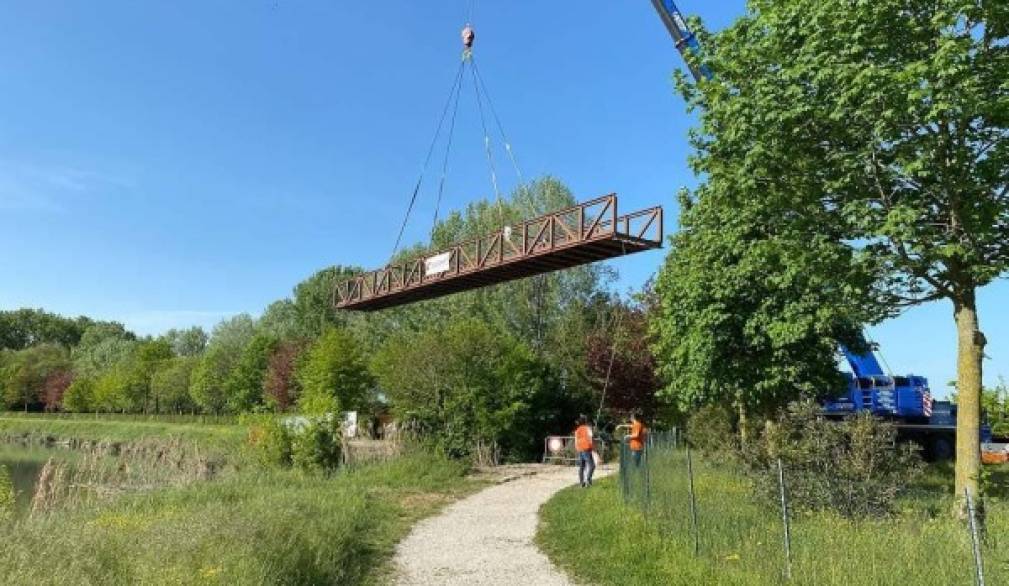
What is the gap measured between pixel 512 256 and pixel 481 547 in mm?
10379

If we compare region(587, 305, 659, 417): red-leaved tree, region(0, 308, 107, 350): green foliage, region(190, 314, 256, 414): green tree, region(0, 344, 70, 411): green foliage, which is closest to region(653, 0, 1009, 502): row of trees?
region(587, 305, 659, 417): red-leaved tree

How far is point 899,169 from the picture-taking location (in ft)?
35.8

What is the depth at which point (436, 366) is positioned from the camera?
2544 cm

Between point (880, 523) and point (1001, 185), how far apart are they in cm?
522

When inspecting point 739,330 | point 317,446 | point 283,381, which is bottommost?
point 317,446

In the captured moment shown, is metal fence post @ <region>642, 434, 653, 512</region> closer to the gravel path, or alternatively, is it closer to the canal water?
the gravel path

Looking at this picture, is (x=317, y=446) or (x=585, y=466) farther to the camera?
(x=317, y=446)

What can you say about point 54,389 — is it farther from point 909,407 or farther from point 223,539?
point 223,539

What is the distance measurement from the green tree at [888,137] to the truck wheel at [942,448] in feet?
58.6

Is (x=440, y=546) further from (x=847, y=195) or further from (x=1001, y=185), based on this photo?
(x=1001, y=185)

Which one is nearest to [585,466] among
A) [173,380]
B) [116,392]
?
[173,380]

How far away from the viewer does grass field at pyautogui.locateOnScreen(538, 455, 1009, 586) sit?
21.9 feet

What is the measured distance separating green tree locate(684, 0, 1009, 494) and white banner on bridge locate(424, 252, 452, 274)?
1120 cm

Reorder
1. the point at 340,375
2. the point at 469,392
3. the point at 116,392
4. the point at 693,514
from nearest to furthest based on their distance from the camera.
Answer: the point at 693,514, the point at 469,392, the point at 340,375, the point at 116,392
